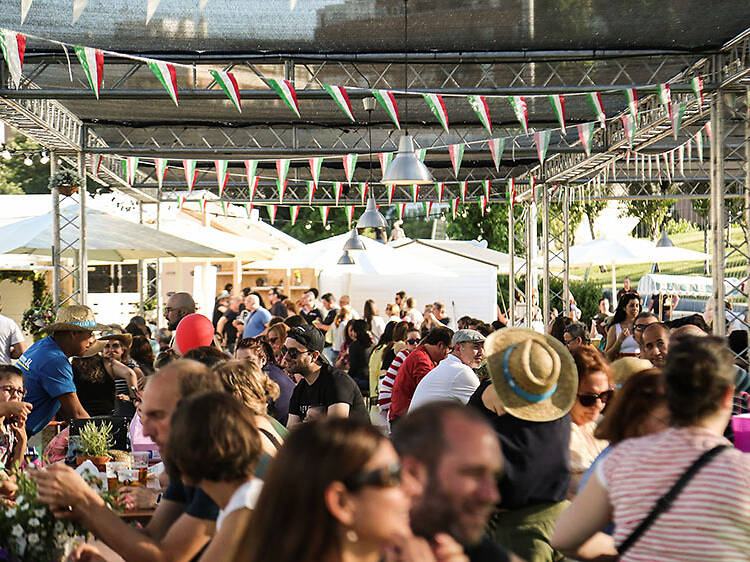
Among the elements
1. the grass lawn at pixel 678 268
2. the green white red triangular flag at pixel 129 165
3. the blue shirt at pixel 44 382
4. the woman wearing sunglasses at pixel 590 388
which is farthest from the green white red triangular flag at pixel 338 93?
the grass lawn at pixel 678 268

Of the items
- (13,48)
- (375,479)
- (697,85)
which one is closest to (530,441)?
(375,479)

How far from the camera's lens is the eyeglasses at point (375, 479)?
165 centimetres

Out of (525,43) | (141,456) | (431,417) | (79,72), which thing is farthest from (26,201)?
(431,417)

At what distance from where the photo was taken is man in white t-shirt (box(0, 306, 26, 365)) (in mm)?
9992

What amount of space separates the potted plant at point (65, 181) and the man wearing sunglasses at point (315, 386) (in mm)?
7143

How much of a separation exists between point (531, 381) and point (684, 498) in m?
1.22

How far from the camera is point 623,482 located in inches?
101

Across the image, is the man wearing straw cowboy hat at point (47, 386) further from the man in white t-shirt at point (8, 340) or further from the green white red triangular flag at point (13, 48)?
the man in white t-shirt at point (8, 340)

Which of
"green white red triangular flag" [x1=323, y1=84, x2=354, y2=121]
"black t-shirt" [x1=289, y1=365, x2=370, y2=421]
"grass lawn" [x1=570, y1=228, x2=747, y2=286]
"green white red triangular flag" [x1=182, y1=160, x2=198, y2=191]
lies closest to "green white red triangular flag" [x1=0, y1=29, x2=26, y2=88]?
"green white red triangular flag" [x1=323, y1=84, x2=354, y2=121]

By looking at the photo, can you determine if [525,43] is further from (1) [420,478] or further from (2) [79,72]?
(1) [420,478]

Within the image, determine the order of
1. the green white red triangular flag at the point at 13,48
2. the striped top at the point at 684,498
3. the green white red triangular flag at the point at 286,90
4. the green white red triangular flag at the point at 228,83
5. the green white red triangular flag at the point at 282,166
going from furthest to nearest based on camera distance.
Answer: the green white red triangular flag at the point at 282,166
the green white red triangular flag at the point at 286,90
the green white red triangular flag at the point at 228,83
the green white red triangular flag at the point at 13,48
the striped top at the point at 684,498

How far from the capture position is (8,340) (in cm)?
1006

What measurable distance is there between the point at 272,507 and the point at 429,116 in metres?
12.6

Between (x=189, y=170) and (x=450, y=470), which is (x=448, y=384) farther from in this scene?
(x=189, y=170)
